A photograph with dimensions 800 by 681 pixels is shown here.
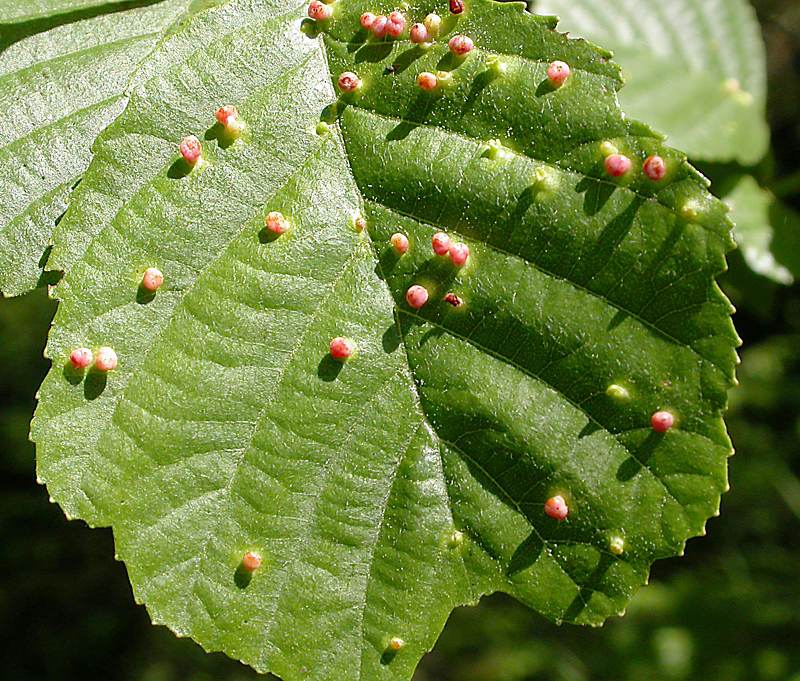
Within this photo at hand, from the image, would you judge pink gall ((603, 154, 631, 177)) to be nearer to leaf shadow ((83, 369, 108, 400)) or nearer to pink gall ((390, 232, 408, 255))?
pink gall ((390, 232, 408, 255))

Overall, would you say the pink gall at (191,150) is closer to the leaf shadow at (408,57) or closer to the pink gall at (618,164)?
the leaf shadow at (408,57)

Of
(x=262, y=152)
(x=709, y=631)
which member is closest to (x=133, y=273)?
(x=262, y=152)

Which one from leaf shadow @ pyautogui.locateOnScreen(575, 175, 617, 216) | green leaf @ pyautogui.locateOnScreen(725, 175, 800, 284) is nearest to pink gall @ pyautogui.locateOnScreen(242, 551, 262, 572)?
leaf shadow @ pyautogui.locateOnScreen(575, 175, 617, 216)

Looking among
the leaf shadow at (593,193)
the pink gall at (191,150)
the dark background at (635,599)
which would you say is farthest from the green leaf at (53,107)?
the dark background at (635,599)

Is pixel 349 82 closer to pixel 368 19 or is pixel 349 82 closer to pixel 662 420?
pixel 368 19

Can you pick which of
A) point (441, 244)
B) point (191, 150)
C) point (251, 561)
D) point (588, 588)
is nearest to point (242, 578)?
point (251, 561)
